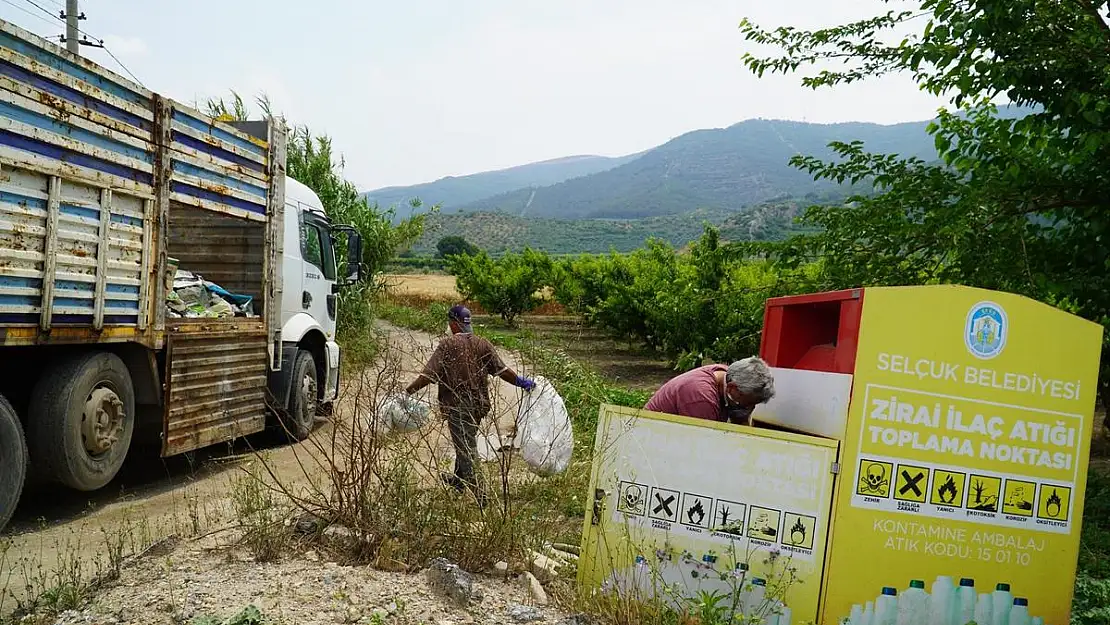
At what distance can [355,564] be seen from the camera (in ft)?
14.2

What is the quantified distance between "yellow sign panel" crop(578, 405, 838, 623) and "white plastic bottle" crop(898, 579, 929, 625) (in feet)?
1.31

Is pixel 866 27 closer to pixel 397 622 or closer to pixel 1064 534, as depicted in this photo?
pixel 1064 534

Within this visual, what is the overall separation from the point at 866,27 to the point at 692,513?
4981 millimetres

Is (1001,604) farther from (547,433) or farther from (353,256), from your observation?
(353,256)

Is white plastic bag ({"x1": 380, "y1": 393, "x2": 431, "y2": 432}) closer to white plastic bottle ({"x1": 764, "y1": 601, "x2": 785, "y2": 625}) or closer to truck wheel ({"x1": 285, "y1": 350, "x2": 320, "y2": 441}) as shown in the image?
white plastic bottle ({"x1": 764, "y1": 601, "x2": 785, "y2": 625})

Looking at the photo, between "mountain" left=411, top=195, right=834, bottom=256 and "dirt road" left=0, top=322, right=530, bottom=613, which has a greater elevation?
"mountain" left=411, top=195, right=834, bottom=256

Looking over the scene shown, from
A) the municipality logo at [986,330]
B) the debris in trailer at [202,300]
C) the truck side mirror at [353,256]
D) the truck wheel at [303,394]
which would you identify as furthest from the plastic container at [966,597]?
the truck side mirror at [353,256]

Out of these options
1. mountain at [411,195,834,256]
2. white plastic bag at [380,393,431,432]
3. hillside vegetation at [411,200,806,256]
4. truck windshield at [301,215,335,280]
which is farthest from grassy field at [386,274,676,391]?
mountain at [411,195,834,256]

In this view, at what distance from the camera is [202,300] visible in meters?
8.00

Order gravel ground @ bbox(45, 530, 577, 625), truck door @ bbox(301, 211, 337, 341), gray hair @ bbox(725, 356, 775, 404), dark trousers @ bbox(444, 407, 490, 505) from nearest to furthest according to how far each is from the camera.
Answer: gravel ground @ bbox(45, 530, 577, 625)
gray hair @ bbox(725, 356, 775, 404)
dark trousers @ bbox(444, 407, 490, 505)
truck door @ bbox(301, 211, 337, 341)

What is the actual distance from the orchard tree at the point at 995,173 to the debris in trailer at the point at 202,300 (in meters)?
4.87

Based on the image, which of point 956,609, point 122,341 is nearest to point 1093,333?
point 956,609

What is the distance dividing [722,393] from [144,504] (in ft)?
14.9

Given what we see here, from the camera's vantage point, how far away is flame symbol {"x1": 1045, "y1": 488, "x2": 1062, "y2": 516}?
4.18 m
